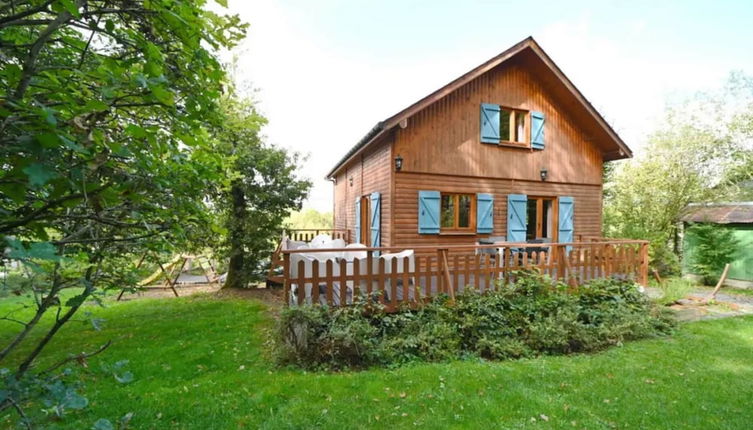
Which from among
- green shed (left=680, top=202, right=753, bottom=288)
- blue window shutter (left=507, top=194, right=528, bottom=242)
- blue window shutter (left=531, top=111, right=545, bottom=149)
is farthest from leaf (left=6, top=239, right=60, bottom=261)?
green shed (left=680, top=202, right=753, bottom=288)

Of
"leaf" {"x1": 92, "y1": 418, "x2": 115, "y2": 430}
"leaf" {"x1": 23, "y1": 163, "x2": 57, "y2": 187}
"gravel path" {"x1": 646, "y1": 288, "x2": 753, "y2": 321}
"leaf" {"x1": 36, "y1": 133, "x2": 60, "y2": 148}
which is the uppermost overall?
"leaf" {"x1": 36, "y1": 133, "x2": 60, "y2": 148}

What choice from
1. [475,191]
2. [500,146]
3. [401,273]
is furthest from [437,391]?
[500,146]

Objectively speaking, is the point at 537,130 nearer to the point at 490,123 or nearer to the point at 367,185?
the point at 490,123

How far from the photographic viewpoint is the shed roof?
38.1ft

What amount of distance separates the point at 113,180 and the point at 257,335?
5386 mm

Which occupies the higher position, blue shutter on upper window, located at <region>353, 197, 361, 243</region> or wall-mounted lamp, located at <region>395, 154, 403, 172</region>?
wall-mounted lamp, located at <region>395, 154, 403, 172</region>

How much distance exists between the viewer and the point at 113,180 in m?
1.30

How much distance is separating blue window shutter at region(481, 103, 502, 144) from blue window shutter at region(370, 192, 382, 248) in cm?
335

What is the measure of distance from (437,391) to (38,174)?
4005mm

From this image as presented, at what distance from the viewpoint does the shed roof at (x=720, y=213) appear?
38.1 ft

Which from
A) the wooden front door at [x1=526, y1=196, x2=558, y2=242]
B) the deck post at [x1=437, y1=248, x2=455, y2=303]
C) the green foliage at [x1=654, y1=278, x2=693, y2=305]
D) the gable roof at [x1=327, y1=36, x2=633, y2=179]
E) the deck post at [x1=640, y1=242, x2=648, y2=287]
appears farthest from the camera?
the wooden front door at [x1=526, y1=196, x2=558, y2=242]

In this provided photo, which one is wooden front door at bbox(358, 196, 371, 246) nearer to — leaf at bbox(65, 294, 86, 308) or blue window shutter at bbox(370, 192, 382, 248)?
blue window shutter at bbox(370, 192, 382, 248)

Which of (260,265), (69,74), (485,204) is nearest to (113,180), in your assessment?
(69,74)

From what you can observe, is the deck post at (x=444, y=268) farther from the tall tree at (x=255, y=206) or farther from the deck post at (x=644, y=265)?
the tall tree at (x=255, y=206)
